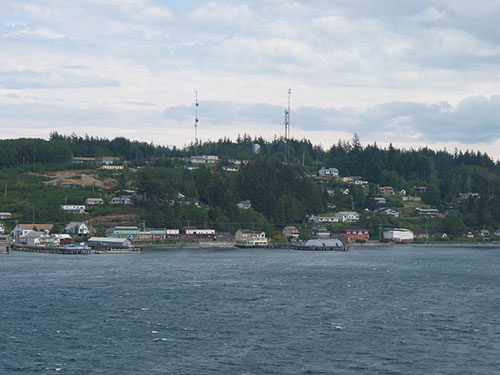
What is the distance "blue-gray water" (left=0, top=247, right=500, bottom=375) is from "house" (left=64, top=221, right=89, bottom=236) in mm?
37715

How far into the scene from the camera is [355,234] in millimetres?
139125

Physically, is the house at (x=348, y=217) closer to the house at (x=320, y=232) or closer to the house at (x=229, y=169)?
the house at (x=320, y=232)

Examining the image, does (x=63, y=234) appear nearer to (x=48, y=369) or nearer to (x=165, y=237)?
(x=165, y=237)

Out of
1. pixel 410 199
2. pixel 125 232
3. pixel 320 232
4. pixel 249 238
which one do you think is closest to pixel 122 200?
pixel 125 232

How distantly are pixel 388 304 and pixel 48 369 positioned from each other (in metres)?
28.2

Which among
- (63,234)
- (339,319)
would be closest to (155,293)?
(339,319)

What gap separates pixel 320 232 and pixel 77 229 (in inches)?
2053

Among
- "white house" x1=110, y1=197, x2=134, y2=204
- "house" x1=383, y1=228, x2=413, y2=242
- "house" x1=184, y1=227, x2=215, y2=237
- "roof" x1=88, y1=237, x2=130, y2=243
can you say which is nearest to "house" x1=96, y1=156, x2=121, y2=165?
"white house" x1=110, y1=197, x2=134, y2=204

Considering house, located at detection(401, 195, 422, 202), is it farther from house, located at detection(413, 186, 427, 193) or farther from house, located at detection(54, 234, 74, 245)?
house, located at detection(54, 234, 74, 245)

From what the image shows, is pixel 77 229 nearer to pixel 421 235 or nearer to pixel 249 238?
pixel 249 238

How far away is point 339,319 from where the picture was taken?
4397 centimetres

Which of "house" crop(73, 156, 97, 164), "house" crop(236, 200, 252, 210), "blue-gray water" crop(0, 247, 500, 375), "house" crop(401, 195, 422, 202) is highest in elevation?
"house" crop(73, 156, 97, 164)

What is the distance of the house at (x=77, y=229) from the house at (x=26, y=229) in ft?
9.63

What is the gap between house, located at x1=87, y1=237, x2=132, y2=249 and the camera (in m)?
106
